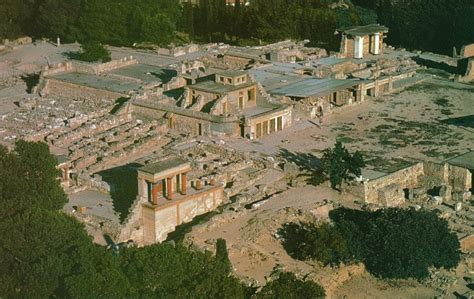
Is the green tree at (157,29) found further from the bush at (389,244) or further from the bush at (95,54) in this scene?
the bush at (389,244)

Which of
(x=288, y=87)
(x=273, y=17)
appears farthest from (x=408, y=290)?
(x=273, y=17)

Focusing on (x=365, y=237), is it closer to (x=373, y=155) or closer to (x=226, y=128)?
(x=373, y=155)

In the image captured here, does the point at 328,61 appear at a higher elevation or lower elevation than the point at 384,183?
higher

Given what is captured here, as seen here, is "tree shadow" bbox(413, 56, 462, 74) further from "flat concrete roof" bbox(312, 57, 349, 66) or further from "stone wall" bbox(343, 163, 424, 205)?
"stone wall" bbox(343, 163, 424, 205)

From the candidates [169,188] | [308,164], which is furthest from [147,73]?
[169,188]

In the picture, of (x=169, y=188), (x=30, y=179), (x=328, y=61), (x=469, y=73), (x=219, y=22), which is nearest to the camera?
(x=30, y=179)

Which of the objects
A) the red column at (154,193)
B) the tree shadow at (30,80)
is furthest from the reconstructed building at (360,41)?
the red column at (154,193)

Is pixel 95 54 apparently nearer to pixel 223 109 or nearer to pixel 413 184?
pixel 223 109

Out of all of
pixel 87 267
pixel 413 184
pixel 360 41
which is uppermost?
pixel 360 41
